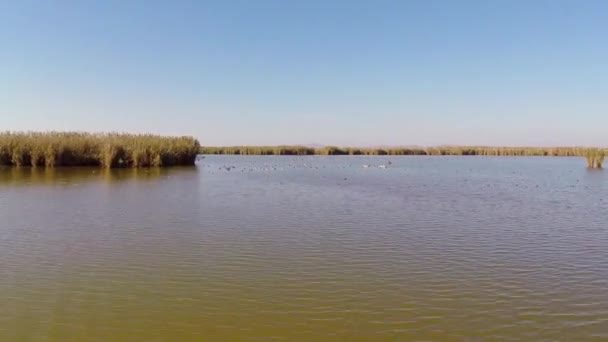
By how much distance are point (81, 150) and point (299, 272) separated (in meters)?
27.2

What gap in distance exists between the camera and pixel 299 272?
671 centimetres

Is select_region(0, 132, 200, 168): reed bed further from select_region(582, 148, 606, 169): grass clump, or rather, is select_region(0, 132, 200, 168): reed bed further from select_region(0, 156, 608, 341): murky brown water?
select_region(582, 148, 606, 169): grass clump

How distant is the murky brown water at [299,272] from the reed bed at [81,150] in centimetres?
1688

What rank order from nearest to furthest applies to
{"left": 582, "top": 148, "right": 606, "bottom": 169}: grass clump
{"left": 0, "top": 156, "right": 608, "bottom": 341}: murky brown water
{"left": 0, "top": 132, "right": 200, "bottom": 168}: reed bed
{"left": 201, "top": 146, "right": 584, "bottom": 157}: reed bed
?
{"left": 0, "top": 156, "right": 608, "bottom": 341}: murky brown water → {"left": 0, "top": 132, "right": 200, "bottom": 168}: reed bed → {"left": 582, "top": 148, "right": 606, "bottom": 169}: grass clump → {"left": 201, "top": 146, "right": 584, "bottom": 157}: reed bed

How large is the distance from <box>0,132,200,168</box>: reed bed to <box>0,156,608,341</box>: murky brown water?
1688 centimetres

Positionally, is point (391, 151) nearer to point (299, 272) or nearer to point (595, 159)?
point (595, 159)

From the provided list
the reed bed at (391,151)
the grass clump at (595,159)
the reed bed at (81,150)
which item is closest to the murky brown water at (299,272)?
the reed bed at (81,150)

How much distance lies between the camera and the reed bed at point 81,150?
2859 centimetres

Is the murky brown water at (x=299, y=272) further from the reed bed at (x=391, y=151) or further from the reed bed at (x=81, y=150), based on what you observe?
the reed bed at (x=391, y=151)

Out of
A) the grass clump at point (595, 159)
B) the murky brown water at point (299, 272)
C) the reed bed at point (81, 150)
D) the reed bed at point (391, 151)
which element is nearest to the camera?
the murky brown water at point (299, 272)

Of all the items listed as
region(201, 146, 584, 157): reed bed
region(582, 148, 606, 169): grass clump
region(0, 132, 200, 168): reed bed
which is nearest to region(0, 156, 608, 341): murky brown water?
region(0, 132, 200, 168): reed bed

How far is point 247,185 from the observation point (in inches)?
792

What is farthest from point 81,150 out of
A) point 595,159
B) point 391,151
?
point 391,151

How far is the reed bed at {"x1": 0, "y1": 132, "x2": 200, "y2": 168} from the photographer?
28.6m
